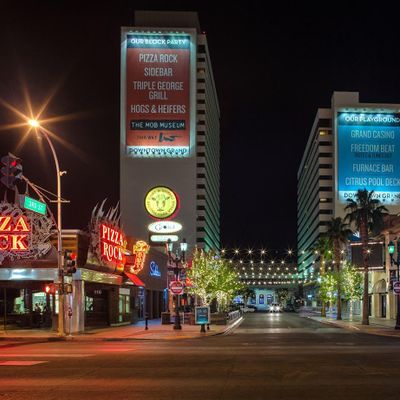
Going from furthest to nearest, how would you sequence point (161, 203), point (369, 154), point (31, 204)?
point (369, 154)
point (161, 203)
point (31, 204)

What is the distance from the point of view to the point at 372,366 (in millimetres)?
17422

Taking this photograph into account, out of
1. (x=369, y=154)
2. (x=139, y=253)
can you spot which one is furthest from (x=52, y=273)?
(x=369, y=154)

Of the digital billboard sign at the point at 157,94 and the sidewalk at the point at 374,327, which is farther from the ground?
the digital billboard sign at the point at 157,94

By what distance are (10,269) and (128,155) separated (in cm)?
10302

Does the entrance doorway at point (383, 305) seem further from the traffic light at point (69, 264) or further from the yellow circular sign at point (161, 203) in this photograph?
the traffic light at point (69, 264)

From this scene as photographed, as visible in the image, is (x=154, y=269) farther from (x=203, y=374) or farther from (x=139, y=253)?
(x=203, y=374)

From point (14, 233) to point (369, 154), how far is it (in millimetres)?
119771

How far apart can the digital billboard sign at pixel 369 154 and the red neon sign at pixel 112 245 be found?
104520 millimetres

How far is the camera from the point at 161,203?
80250mm

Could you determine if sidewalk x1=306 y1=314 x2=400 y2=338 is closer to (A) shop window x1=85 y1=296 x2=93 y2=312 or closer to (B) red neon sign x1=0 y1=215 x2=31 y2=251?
(A) shop window x1=85 y1=296 x2=93 y2=312

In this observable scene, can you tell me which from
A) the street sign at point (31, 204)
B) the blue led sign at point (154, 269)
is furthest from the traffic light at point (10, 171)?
the blue led sign at point (154, 269)

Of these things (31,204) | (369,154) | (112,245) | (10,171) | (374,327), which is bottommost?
(374,327)

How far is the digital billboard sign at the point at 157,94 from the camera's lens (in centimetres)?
13088

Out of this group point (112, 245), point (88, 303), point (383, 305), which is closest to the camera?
point (88, 303)
